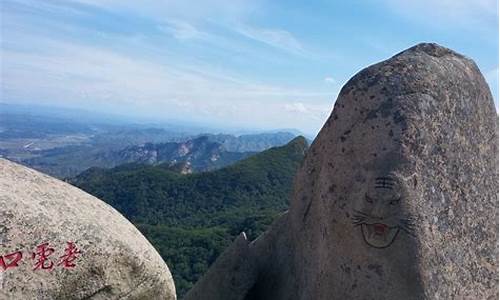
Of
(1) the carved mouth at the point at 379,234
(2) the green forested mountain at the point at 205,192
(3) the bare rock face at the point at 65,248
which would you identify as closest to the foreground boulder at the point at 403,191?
(1) the carved mouth at the point at 379,234

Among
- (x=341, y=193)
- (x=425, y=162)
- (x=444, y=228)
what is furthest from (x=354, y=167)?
(x=444, y=228)

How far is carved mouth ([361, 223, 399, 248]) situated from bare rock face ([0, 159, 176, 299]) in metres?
2.31

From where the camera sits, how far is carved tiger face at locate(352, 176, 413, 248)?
17.9 feet

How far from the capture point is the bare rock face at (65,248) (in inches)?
197

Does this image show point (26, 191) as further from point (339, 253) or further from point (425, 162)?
point (425, 162)

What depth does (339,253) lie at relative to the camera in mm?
5789

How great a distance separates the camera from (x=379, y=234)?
5500mm

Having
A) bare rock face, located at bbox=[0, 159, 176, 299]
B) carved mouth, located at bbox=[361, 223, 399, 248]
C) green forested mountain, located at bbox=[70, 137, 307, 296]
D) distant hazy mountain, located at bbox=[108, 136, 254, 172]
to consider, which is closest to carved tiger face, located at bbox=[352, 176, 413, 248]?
carved mouth, located at bbox=[361, 223, 399, 248]

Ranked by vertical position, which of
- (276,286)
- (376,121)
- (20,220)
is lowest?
(276,286)

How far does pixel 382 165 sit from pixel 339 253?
1.04 meters

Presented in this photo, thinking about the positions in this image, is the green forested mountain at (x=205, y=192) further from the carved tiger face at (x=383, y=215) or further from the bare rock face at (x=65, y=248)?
the carved tiger face at (x=383, y=215)

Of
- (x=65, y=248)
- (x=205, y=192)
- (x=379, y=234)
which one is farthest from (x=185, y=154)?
(x=379, y=234)

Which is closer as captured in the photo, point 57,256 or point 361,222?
point 57,256

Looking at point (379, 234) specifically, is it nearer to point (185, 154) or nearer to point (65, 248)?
point (65, 248)
